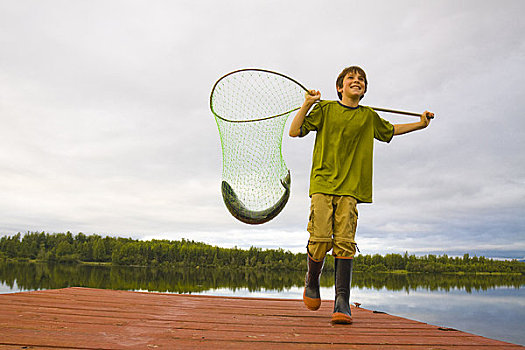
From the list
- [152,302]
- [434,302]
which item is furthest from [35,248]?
[152,302]

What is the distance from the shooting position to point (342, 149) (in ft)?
13.5

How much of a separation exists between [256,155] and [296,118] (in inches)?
50.2

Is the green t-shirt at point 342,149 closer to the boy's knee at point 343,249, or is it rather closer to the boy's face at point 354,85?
the boy's face at point 354,85

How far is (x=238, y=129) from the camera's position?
5176 mm

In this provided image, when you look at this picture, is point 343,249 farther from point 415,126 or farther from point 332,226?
point 415,126

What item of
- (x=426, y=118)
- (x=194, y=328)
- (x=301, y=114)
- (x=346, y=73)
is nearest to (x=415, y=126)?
(x=426, y=118)

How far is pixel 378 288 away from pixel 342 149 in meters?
69.2

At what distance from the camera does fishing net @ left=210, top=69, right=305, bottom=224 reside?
490 centimetres

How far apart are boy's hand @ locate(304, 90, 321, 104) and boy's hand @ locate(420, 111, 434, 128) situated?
140cm

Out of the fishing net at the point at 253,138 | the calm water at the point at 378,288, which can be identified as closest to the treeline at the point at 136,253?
the calm water at the point at 378,288

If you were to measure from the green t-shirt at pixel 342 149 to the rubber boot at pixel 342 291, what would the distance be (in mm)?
720

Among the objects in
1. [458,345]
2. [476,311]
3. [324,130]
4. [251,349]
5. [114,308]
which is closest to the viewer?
[251,349]

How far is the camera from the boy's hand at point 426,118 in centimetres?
455

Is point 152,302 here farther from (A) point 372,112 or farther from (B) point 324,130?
(A) point 372,112
